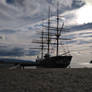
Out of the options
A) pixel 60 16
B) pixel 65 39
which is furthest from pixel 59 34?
pixel 60 16

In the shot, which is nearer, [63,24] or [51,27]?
[63,24]

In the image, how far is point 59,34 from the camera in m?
66.6

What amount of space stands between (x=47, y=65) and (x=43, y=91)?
53.7 m

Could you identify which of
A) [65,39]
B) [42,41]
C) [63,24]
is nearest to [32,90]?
[63,24]

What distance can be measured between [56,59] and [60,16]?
22576mm

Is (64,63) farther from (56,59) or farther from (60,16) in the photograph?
(60,16)

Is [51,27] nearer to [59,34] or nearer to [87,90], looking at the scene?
[59,34]

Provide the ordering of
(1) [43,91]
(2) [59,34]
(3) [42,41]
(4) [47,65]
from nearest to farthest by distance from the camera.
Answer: (1) [43,91]
(4) [47,65]
(2) [59,34]
(3) [42,41]

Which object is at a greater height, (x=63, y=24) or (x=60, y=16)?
(x=60, y=16)

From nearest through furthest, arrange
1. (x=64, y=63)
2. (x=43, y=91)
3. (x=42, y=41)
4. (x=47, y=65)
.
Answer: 1. (x=43, y=91)
2. (x=64, y=63)
3. (x=47, y=65)
4. (x=42, y=41)

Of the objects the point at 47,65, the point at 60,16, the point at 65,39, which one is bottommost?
the point at 47,65

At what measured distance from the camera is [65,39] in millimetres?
68750

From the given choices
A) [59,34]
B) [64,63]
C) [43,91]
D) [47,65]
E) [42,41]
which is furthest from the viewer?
[42,41]

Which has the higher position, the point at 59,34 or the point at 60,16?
the point at 60,16
